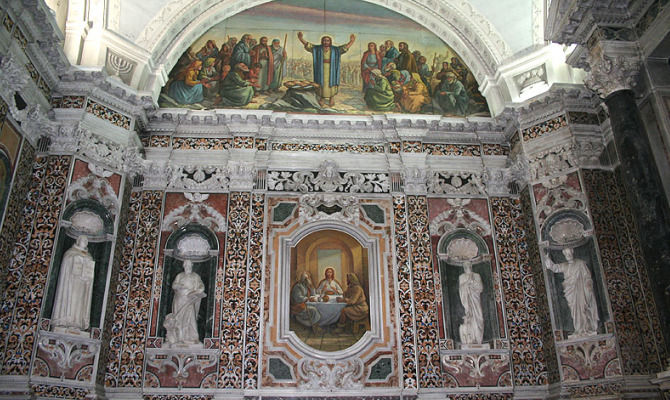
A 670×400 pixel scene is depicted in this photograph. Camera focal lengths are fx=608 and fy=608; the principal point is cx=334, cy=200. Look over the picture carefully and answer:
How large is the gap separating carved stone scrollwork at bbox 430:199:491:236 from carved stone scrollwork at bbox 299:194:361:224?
1.43 m

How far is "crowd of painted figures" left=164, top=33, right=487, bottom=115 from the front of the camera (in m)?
11.7

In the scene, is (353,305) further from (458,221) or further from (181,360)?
(181,360)

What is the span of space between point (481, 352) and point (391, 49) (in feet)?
20.2

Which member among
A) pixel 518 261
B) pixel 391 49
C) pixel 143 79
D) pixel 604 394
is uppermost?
pixel 391 49

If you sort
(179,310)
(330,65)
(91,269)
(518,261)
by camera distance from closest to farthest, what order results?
(91,269) < (179,310) < (518,261) < (330,65)

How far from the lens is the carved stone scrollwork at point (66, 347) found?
8.34 metres

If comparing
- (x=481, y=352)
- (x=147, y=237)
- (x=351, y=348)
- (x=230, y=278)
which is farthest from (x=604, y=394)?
(x=147, y=237)

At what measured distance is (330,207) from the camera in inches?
429

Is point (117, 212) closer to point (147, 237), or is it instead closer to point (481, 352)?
point (147, 237)

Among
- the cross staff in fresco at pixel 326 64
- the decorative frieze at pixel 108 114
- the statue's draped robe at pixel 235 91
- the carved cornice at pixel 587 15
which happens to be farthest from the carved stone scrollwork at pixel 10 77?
the carved cornice at pixel 587 15

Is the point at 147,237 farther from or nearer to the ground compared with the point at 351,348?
farther from the ground

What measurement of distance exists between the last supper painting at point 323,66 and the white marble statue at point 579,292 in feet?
11.8

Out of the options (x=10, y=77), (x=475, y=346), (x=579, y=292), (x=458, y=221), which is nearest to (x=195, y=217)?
(x=10, y=77)

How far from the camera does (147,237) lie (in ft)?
34.0
